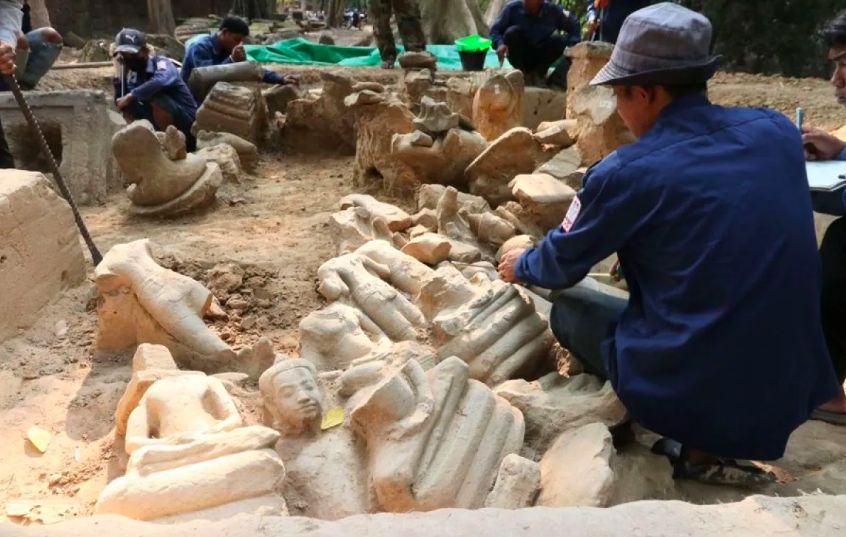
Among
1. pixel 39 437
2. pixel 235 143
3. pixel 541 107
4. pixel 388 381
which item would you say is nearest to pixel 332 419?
pixel 388 381

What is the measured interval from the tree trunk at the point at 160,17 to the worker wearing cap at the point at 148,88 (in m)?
7.44

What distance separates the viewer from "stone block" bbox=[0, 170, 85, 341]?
9.57ft

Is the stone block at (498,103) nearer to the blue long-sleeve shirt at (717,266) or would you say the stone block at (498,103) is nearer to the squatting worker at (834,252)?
the squatting worker at (834,252)

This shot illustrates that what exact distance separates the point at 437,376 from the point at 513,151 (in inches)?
101

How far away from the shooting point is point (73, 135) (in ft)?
16.9

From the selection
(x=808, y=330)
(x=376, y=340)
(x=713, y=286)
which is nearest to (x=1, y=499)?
(x=376, y=340)

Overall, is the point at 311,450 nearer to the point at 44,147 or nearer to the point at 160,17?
the point at 44,147

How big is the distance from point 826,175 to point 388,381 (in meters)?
1.60

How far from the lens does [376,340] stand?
267 centimetres

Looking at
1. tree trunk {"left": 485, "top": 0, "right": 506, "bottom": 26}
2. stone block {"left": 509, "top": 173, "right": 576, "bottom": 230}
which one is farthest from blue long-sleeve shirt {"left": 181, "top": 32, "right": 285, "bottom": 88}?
tree trunk {"left": 485, "top": 0, "right": 506, "bottom": 26}

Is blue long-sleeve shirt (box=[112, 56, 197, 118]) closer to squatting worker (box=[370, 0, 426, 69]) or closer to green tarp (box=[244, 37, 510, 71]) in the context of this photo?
squatting worker (box=[370, 0, 426, 69])

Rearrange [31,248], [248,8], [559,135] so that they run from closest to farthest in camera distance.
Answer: [31,248], [559,135], [248,8]

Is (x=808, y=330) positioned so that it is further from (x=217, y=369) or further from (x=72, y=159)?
(x=72, y=159)

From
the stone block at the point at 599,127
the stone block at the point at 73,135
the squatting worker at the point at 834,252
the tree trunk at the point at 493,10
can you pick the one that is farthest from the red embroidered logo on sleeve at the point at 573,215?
the tree trunk at the point at 493,10
